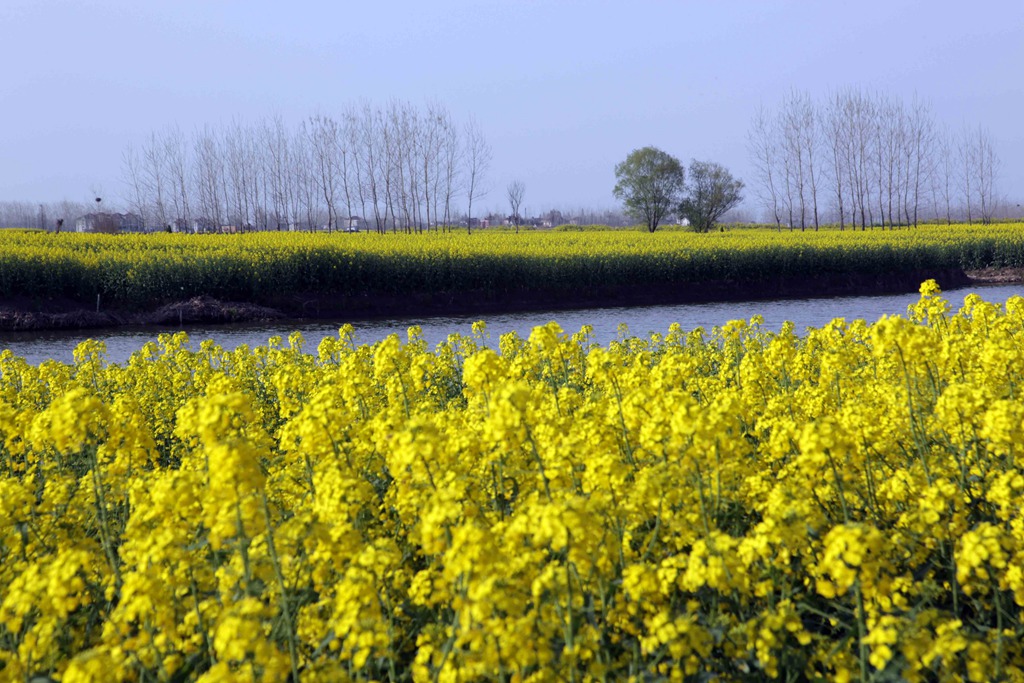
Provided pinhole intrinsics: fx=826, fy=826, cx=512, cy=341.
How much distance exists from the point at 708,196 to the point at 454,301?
5420cm

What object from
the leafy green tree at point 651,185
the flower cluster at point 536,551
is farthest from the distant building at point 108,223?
the flower cluster at point 536,551

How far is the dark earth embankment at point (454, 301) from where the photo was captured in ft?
73.2

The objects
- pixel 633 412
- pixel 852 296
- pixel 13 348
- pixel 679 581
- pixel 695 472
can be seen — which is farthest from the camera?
pixel 852 296

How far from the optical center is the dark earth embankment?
22.3 m

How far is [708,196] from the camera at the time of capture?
75.9m

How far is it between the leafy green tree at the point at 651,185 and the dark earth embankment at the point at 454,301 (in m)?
41.4

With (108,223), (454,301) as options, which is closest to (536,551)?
(454,301)

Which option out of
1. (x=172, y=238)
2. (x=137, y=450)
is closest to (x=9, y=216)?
(x=172, y=238)

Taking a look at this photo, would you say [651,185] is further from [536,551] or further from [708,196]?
[536,551]

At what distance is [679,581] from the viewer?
9.52 feet

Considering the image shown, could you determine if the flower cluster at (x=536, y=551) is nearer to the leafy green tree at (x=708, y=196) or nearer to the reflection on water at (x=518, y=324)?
the reflection on water at (x=518, y=324)

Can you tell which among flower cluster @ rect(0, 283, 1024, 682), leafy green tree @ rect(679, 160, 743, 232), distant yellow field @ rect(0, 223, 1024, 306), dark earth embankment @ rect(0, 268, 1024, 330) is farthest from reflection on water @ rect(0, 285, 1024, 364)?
leafy green tree @ rect(679, 160, 743, 232)

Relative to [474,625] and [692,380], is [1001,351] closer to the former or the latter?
[692,380]

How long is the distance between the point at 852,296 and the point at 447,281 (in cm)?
1499
